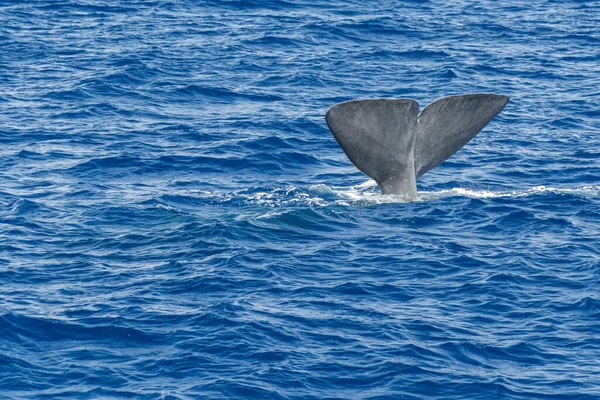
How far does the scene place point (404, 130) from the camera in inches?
1045

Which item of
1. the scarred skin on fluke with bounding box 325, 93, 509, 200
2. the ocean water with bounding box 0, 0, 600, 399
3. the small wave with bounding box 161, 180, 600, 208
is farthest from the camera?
the small wave with bounding box 161, 180, 600, 208

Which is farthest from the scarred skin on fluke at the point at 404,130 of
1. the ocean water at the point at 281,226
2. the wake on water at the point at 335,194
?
the wake on water at the point at 335,194

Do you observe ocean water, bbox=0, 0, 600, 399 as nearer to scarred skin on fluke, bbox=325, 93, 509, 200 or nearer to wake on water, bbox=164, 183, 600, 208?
wake on water, bbox=164, 183, 600, 208

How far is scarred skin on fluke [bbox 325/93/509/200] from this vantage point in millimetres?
25391

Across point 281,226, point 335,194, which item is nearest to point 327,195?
point 335,194

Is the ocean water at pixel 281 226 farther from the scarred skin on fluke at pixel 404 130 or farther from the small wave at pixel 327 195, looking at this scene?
the scarred skin on fluke at pixel 404 130

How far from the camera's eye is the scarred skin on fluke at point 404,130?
83.3 feet

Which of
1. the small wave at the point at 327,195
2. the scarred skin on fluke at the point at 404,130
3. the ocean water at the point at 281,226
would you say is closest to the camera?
the ocean water at the point at 281,226

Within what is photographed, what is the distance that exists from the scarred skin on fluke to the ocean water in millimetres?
1361

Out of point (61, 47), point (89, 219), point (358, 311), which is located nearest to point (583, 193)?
point (358, 311)

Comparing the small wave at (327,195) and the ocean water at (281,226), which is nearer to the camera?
the ocean water at (281,226)

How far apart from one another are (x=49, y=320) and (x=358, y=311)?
5.58 meters

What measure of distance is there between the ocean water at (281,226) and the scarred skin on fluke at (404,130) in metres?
1.36

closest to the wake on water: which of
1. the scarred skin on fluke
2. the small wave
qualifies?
the small wave
